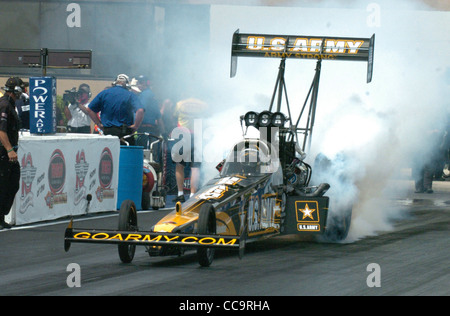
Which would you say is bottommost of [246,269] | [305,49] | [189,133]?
[246,269]

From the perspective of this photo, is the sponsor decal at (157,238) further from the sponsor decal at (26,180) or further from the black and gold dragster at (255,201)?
the sponsor decal at (26,180)

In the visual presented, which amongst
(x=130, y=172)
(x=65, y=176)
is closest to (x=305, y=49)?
(x=130, y=172)

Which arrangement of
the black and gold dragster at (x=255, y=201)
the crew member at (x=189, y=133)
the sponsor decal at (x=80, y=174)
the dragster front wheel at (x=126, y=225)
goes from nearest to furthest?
the black and gold dragster at (x=255, y=201) < the dragster front wheel at (x=126, y=225) < the sponsor decal at (x=80, y=174) < the crew member at (x=189, y=133)

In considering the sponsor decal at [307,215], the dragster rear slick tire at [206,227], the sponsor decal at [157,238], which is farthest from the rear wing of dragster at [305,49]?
the sponsor decal at [157,238]

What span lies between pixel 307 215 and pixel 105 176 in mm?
4627

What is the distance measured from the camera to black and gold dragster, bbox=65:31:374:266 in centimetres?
865

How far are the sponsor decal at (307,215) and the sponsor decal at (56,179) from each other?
3968mm

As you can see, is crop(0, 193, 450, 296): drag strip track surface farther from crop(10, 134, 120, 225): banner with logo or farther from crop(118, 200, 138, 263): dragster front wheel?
crop(10, 134, 120, 225): banner with logo

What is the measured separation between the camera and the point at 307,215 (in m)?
10.8

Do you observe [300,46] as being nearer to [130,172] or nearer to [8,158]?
[130,172]

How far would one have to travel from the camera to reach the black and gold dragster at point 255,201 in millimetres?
8648
